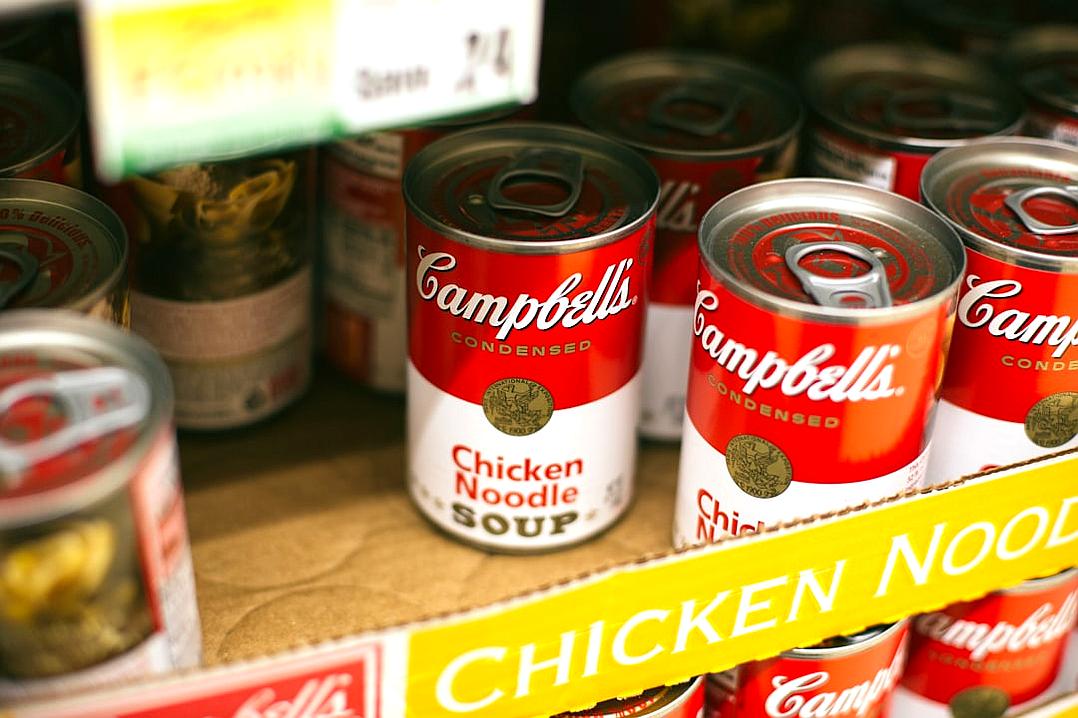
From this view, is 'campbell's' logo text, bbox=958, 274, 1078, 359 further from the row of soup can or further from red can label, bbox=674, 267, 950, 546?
the row of soup can

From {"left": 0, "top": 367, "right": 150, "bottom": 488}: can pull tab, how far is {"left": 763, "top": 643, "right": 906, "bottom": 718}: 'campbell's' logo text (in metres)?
0.59

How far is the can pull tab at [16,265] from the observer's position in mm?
903

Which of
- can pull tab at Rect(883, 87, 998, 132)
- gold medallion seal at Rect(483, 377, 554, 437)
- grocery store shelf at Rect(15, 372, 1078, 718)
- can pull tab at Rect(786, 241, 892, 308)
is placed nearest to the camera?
grocery store shelf at Rect(15, 372, 1078, 718)

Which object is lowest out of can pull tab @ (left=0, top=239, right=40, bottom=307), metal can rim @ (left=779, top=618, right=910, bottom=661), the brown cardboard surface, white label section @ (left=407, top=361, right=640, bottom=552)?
the brown cardboard surface

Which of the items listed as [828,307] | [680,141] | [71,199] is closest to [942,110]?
[680,141]

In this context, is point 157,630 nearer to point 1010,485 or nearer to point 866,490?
point 866,490

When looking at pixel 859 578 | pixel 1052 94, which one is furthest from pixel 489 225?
pixel 1052 94

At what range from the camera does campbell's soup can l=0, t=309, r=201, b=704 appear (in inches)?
28.9

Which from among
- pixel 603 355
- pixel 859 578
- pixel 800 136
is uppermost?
pixel 800 136

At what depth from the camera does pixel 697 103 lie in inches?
52.5

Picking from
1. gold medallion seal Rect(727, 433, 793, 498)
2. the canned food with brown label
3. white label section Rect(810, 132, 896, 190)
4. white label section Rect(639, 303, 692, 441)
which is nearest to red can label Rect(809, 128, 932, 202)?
white label section Rect(810, 132, 896, 190)

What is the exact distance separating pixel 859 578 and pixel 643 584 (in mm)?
205

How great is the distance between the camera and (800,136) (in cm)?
126

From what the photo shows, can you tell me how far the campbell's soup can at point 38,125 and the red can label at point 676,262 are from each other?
1.71 ft
